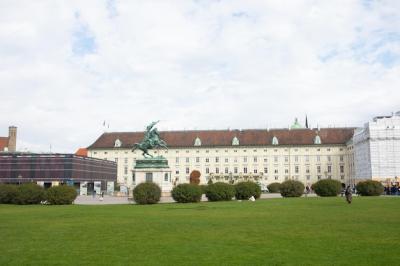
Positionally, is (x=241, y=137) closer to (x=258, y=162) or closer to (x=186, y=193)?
(x=258, y=162)

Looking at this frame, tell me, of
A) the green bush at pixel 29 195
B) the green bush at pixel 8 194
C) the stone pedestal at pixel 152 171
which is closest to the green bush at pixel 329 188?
the stone pedestal at pixel 152 171

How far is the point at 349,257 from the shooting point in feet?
34.9

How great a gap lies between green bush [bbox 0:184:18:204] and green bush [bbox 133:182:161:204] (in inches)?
409

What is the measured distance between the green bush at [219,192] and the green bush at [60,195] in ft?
36.2

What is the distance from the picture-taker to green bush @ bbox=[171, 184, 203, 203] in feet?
118

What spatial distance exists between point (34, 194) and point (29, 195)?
38 cm

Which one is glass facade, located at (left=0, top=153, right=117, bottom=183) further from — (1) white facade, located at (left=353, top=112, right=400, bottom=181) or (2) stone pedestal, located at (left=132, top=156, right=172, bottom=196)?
(1) white facade, located at (left=353, top=112, right=400, bottom=181)

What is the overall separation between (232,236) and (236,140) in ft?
315

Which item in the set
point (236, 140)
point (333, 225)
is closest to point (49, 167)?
point (236, 140)

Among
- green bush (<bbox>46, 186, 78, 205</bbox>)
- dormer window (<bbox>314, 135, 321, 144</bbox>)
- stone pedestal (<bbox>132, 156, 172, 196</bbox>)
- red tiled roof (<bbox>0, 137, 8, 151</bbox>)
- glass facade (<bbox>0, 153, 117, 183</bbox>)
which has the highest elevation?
red tiled roof (<bbox>0, 137, 8, 151</bbox>)

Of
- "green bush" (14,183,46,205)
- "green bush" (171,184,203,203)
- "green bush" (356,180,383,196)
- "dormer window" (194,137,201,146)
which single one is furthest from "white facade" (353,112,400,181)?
"green bush" (14,183,46,205)

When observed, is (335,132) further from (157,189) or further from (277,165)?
(157,189)

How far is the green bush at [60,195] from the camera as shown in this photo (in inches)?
1403

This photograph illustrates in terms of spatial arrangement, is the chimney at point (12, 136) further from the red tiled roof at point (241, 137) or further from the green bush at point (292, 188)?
the green bush at point (292, 188)
